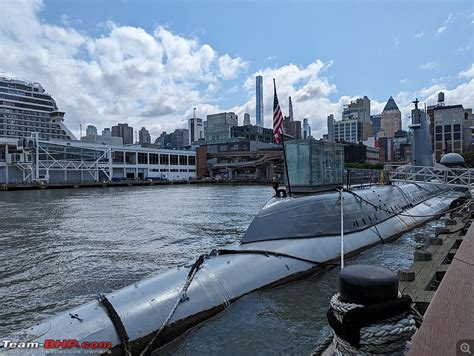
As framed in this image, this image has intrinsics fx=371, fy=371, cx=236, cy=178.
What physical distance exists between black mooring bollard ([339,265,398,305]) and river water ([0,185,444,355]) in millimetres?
4008

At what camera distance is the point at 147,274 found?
11.5 m

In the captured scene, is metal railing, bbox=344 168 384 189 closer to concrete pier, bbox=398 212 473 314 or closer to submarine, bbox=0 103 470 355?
submarine, bbox=0 103 470 355

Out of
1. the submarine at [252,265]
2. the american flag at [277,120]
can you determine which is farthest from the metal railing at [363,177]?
the american flag at [277,120]

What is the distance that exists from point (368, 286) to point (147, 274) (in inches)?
378

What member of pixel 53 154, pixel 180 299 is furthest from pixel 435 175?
pixel 53 154

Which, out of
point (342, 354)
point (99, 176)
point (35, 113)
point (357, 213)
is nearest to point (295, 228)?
point (357, 213)

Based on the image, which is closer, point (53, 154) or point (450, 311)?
point (450, 311)

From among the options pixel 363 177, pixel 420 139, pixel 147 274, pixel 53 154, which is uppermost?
pixel 53 154

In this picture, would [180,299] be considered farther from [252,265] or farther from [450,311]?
[450,311]

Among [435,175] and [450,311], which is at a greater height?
[435,175]

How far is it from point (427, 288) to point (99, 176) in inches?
3598

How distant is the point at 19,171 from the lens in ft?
271

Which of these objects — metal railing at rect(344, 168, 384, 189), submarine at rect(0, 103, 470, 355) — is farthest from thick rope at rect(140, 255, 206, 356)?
metal railing at rect(344, 168, 384, 189)

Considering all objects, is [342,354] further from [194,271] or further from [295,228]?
[295,228]
